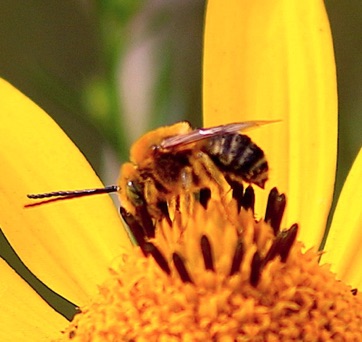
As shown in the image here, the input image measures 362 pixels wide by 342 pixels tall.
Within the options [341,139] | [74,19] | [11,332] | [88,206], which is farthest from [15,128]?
[74,19]

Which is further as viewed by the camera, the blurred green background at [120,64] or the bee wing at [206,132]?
the blurred green background at [120,64]

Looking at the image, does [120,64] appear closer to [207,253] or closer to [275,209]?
[275,209]

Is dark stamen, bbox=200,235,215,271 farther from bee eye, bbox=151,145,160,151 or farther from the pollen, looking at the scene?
bee eye, bbox=151,145,160,151

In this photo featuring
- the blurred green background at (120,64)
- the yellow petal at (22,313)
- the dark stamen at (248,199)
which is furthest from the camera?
the blurred green background at (120,64)

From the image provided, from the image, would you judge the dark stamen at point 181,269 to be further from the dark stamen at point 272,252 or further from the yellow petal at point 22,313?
the yellow petal at point 22,313

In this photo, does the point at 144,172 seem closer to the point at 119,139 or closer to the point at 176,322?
the point at 176,322

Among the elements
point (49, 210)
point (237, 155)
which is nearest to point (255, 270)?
point (237, 155)

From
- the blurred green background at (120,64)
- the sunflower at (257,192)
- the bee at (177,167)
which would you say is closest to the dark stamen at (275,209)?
the sunflower at (257,192)
